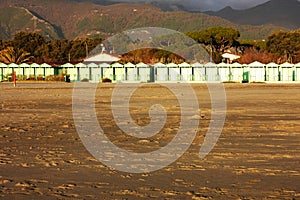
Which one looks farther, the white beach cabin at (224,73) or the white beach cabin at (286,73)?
the white beach cabin at (286,73)

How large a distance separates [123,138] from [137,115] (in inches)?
223

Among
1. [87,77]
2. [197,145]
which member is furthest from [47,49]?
[197,145]

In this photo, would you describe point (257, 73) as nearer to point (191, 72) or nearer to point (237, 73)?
point (237, 73)

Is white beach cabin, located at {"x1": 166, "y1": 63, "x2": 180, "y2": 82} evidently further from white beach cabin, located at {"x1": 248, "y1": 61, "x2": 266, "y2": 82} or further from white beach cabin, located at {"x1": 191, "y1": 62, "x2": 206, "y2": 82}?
white beach cabin, located at {"x1": 248, "y1": 61, "x2": 266, "y2": 82}

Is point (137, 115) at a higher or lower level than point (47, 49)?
lower

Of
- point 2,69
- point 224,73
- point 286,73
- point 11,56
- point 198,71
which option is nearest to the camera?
point 198,71

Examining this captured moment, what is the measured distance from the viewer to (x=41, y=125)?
1422 cm

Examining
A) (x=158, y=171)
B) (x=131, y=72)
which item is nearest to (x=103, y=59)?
(x=131, y=72)

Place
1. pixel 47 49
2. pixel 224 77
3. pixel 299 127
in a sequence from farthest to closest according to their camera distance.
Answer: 1. pixel 47 49
2. pixel 224 77
3. pixel 299 127

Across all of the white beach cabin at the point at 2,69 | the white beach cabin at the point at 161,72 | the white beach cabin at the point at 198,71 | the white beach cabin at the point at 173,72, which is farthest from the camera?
the white beach cabin at the point at 2,69

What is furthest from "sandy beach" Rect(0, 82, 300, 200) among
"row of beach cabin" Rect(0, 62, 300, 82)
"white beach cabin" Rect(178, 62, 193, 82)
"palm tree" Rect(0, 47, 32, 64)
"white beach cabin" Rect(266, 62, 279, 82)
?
"palm tree" Rect(0, 47, 32, 64)

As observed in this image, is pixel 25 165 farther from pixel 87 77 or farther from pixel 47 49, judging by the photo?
pixel 47 49

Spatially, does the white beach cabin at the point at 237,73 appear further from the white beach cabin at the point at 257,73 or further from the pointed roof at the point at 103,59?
the pointed roof at the point at 103,59

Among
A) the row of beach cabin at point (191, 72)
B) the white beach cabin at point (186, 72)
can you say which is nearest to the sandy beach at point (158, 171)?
the white beach cabin at point (186, 72)
